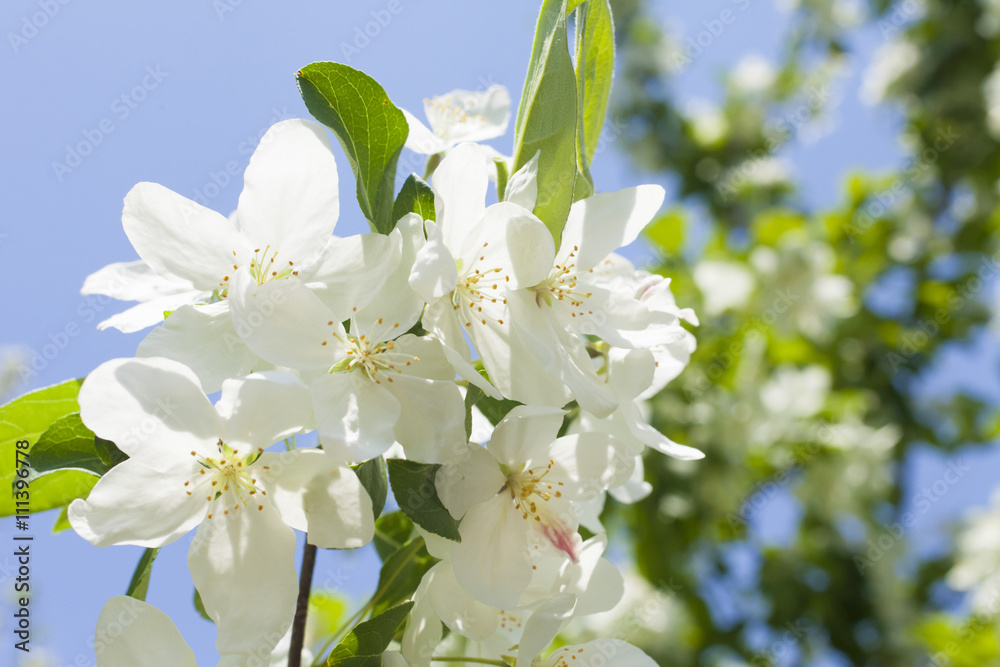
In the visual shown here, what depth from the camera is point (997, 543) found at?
2.56 meters

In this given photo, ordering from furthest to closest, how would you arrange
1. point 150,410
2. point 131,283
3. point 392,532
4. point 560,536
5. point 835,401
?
1. point 835,401
2. point 392,532
3. point 131,283
4. point 560,536
5. point 150,410

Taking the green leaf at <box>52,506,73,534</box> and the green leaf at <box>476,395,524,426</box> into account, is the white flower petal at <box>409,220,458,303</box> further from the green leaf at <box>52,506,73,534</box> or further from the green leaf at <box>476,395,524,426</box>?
the green leaf at <box>52,506,73,534</box>

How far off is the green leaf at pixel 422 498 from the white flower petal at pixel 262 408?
97 mm

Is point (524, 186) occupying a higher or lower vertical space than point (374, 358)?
higher

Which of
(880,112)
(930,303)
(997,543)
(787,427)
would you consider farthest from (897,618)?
(880,112)

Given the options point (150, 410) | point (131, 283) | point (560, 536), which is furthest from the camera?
point (131, 283)

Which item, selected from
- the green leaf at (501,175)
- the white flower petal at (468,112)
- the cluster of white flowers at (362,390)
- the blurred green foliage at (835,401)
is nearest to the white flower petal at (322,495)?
the cluster of white flowers at (362,390)

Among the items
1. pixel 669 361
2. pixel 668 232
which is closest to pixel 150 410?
pixel 669 361

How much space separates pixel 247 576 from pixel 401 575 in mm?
222

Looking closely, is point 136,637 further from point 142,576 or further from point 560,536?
point 560,536

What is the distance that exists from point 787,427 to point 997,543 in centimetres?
78

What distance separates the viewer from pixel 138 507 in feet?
1.90

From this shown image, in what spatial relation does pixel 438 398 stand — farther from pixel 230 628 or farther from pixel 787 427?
pixel 787 427

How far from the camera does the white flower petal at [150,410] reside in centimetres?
55
